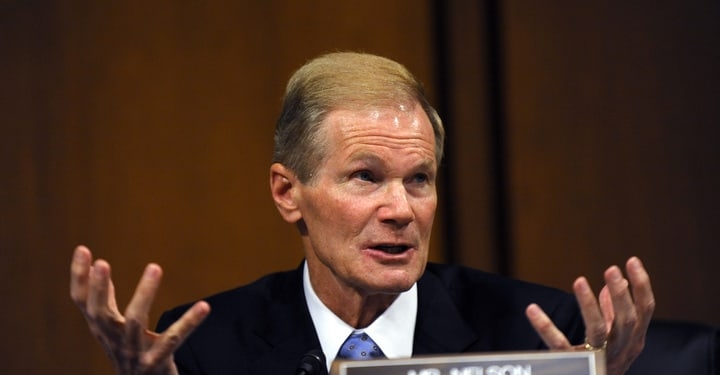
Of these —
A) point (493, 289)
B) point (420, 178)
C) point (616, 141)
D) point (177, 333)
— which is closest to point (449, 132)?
point (616, 141)

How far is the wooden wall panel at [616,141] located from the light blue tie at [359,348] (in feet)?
3.11

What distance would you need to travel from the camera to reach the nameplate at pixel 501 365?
1378 millimetres

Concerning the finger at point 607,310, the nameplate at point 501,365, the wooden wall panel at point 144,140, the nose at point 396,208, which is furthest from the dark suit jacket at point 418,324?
the nameplate at point 501,365

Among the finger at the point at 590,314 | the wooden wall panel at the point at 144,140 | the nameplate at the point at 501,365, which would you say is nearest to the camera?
the nameplate at the point at 501,365

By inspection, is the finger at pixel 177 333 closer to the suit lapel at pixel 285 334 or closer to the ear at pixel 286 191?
the suit lapel at pixel 285 334

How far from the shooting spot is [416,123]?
209 cm

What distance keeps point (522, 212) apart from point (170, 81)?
3.44 ft

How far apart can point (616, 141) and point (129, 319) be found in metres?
1.72

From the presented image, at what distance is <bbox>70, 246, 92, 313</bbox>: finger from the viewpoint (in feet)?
5.49

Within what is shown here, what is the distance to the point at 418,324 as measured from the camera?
7.17 ft

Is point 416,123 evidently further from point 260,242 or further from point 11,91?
point 11,91

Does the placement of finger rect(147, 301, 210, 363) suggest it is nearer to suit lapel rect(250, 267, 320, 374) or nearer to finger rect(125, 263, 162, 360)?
finger rect(125, 263, 162, 360)

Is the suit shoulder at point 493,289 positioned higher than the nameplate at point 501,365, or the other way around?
the nameplate at point 501,365

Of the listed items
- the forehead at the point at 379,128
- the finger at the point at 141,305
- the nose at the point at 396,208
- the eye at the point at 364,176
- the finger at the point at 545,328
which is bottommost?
the finger at the point at 545,328
